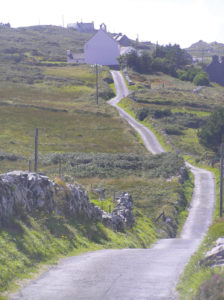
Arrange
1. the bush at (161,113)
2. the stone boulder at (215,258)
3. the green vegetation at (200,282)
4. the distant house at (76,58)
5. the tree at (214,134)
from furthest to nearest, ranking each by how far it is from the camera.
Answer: the distant house at (76,58) < the bush at (161,113) < the tree at (214,134) < the stone boulder at (215,258) < the green vegetation at (200,282)

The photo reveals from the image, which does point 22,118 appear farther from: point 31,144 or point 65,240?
point 65,240

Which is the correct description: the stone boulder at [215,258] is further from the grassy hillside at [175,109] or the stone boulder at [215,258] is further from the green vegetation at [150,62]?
the green vegetation at [150,62]

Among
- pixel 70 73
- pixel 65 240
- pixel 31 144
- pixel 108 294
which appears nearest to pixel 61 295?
pixel 108 294

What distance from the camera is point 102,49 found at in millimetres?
158000

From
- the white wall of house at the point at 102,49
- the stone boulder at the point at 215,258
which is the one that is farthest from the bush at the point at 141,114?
the stone boulder at the point at 215,258

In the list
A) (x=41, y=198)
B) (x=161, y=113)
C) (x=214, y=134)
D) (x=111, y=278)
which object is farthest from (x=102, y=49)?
(x=111, y=278)

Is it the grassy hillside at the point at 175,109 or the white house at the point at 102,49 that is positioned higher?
the white house at the point at 102,49

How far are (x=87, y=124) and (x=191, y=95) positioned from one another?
43755 mm

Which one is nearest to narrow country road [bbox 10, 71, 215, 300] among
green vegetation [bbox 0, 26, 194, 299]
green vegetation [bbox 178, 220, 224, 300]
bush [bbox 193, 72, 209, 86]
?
green vegetation [bbox 178, 220, 224, 300]

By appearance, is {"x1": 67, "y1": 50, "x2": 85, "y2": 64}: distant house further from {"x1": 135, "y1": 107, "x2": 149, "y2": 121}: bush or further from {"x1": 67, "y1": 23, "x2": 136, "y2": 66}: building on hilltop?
{"x1": 135, "y1": 107, "x2": 149, "y2": 121}: bush

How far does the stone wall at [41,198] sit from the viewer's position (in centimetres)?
1566

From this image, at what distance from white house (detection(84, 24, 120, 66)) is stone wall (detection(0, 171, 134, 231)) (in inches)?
5411

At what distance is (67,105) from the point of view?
98.3 metres

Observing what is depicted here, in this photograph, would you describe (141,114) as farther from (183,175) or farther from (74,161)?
(74,161)
